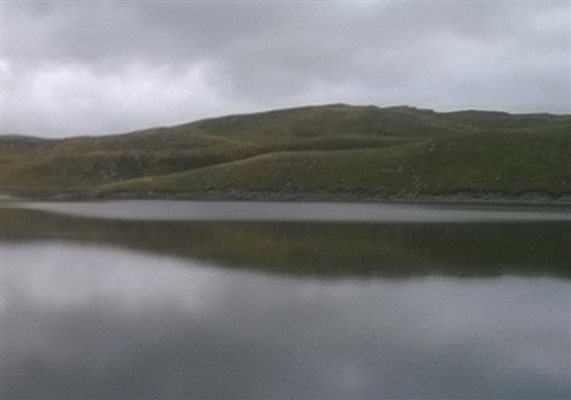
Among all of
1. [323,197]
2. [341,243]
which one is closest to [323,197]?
[323,197]

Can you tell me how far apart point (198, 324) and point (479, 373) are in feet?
25.4

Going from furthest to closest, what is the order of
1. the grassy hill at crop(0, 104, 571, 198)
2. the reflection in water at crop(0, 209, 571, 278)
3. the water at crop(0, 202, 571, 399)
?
the grassy hill at crop(0, 104, 571, 198)
the reflection in water at crop(0, 209, 571, 278)
the water at crop(0, 202, 571, 399)

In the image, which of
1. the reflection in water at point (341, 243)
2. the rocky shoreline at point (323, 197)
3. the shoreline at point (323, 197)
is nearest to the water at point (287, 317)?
the reflection in water at point (341, 243)

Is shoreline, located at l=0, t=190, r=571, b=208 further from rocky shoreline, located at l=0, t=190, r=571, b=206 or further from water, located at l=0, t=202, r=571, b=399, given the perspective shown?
water, located at l=0, t=202, r=571, b=399

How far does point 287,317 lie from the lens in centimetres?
2089

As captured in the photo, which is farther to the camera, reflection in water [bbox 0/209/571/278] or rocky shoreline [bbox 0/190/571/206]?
rocky shoreline [bbox 0/190/571/206]

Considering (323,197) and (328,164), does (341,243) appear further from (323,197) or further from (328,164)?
(328,164)

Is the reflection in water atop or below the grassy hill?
below

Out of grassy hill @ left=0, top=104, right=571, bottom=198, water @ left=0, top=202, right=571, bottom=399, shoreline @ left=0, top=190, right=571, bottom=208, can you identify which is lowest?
water @ left=0, top=202, right=571, bottom=399

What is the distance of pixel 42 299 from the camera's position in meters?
23.6

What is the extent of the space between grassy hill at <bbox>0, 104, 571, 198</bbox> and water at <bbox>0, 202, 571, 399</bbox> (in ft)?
156

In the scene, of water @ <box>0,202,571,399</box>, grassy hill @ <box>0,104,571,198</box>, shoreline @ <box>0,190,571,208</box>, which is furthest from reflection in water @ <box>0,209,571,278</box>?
grassy hill @ <box>0,104,571,198</box>

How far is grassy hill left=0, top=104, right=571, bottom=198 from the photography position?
89731mm

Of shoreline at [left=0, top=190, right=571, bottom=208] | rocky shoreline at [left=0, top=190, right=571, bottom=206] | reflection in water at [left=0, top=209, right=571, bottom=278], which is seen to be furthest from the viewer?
rocky shoreline at [left=0, top=190, right=571, bottom=206]
